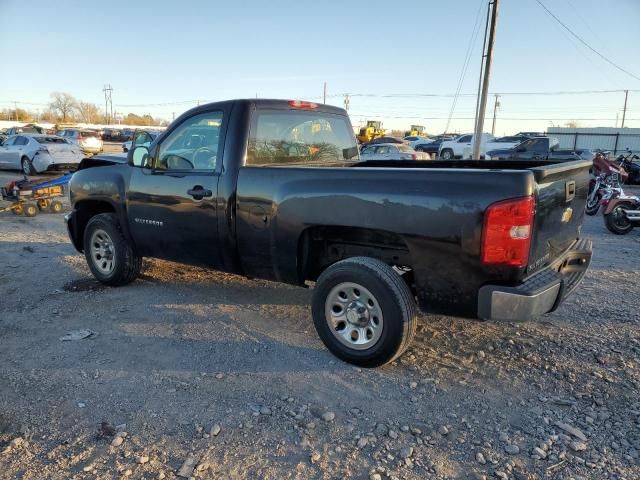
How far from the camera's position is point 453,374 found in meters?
3.51

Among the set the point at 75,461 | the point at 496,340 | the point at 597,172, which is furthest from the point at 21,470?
the point at 597,172

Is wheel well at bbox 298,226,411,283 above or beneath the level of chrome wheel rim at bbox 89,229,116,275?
above

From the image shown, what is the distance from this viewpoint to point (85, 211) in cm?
572

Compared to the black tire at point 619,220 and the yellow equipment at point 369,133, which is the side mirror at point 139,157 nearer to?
the black tire at point 619,220

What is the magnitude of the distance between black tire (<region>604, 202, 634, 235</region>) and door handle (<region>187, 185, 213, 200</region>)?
8003 millimetres

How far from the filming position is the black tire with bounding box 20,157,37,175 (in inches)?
741

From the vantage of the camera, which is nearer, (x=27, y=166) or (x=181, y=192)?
(x=181, y=192)

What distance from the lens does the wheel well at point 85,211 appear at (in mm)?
5617

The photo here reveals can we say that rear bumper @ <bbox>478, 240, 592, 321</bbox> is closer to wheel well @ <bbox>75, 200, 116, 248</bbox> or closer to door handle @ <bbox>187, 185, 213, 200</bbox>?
door handle @ <bbox>187, 185, 213, 200</bbox>

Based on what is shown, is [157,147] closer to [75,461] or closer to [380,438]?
[75,461]

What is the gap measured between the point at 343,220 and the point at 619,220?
7729 mm

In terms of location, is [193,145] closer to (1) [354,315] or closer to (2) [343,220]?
(2) [343,220]

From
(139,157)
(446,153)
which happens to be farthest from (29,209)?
(446,153)

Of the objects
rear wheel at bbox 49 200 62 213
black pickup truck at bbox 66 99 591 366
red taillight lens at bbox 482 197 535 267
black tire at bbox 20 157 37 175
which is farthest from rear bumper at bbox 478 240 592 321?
black tire at bbox 20 157 37 175
